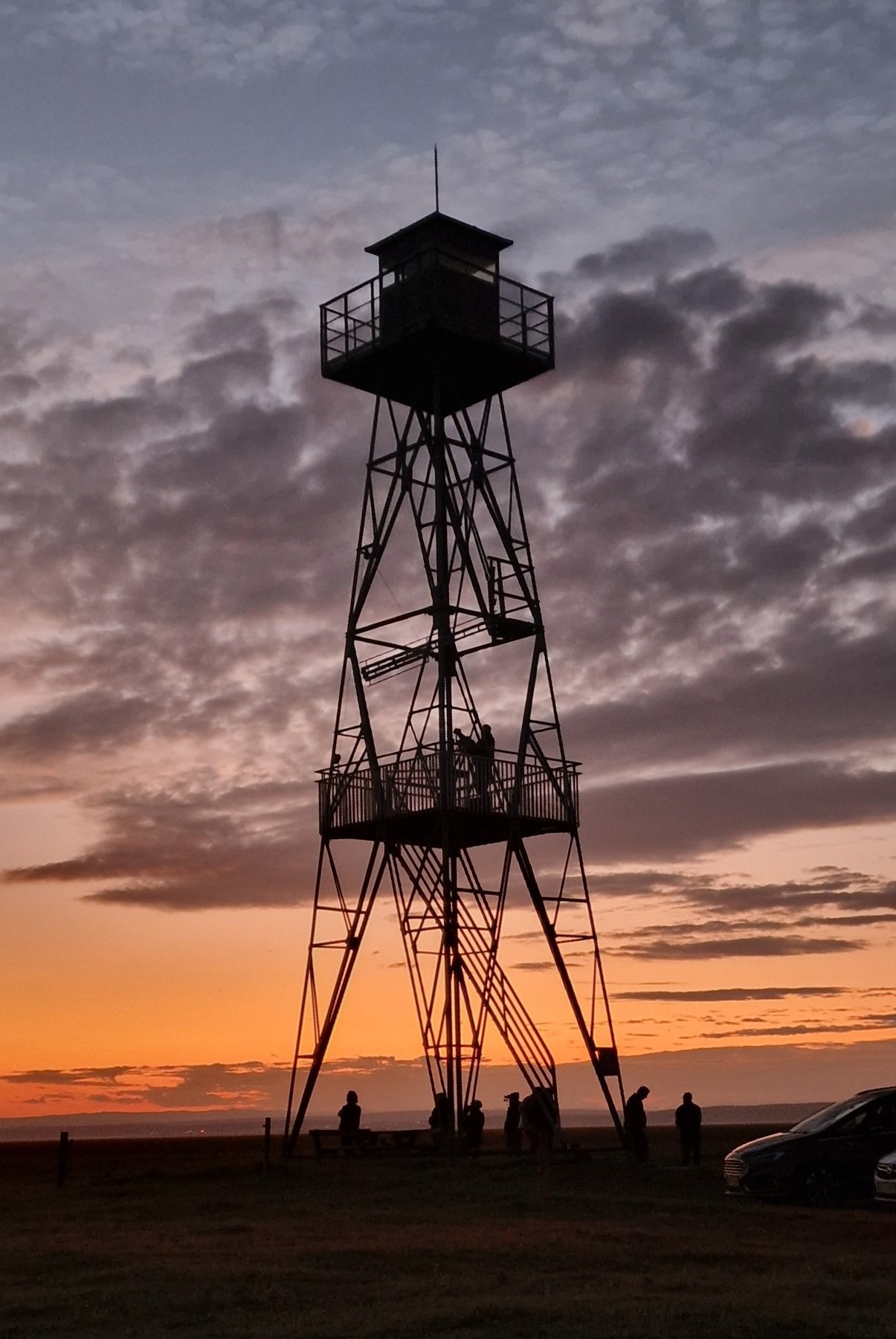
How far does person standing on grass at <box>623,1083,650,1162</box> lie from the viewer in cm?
3734

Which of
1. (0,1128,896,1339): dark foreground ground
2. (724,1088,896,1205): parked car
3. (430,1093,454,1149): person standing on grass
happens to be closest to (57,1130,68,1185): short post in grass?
(0,1128,896,1339): dark foreground ground

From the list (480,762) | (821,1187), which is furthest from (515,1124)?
(821,1187)

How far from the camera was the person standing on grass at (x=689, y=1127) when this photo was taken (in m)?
36.5

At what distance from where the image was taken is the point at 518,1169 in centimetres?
3359

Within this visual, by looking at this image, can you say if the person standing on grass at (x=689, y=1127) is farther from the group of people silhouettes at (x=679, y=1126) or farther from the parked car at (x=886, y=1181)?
the parked car at (x=886, y=1181)

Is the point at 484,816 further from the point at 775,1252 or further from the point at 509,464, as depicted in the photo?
the point at 775,1252

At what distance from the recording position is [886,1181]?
84.2 feet

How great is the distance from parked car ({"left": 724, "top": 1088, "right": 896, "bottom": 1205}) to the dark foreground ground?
490 mm

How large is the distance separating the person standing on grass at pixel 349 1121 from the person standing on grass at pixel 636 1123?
20.6 feet

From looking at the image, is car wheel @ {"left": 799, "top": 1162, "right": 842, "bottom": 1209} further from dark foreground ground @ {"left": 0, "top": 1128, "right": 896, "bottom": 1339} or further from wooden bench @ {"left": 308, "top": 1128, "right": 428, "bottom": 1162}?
wooden bench @ {"left": 308, "top": 1128, "right": 428, "bottom": 1162}

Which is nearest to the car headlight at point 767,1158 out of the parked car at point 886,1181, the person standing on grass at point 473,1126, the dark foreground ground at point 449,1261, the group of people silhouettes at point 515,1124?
Answer: the dark foreground ground at point 449,1261

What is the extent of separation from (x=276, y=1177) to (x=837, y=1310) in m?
20.7

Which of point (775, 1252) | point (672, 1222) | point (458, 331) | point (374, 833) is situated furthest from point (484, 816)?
point (775, 1252)

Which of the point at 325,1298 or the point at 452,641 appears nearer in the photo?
the point at 325,1298
